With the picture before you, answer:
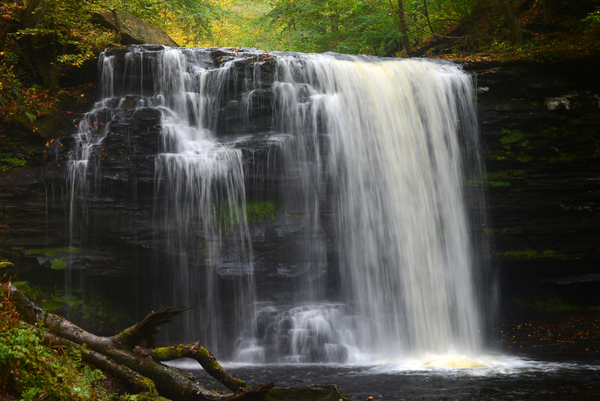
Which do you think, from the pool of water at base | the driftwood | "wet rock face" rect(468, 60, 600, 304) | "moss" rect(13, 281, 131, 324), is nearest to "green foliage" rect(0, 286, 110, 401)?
the driftwood

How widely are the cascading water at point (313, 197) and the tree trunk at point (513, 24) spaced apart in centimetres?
271

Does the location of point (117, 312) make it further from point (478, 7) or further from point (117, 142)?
point (478, 7)

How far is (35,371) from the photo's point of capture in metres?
3.31

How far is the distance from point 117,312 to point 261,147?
5.31 metres

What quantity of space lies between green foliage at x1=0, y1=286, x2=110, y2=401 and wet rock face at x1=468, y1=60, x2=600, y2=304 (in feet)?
31.3

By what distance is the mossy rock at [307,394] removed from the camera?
4477mm

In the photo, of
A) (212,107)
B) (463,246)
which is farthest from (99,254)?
(463,246)

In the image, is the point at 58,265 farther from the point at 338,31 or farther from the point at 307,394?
the point at 338,31

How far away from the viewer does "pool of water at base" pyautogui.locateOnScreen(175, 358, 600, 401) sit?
5.94 meters

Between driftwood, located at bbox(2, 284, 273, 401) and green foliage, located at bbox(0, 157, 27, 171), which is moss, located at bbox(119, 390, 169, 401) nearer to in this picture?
driftwood, located at bbox(2, 284, 273, 401)

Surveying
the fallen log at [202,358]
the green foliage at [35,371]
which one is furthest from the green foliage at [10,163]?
the fallen log at [202,358]

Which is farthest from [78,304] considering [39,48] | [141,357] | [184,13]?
[184,13]

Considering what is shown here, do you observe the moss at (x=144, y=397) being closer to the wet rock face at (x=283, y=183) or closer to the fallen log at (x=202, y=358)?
the fallen log at (x=202, y=358)

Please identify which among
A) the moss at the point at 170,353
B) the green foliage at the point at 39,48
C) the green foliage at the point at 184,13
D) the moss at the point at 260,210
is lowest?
the moss at the point at 170,353
